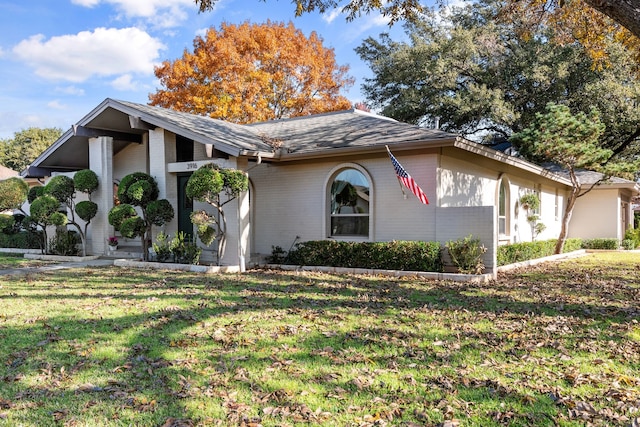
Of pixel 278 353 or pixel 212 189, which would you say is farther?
pixel 212 189

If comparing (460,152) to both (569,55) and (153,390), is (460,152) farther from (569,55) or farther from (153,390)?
(569,55)

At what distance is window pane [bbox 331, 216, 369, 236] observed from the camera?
12133 millimetres

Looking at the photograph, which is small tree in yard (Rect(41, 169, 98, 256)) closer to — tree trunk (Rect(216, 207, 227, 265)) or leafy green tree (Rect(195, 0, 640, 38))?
tree trunk (Rect(216, 207, 227, 265))

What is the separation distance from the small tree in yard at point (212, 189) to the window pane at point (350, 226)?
2.76 metres

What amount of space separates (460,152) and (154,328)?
9.07 metres

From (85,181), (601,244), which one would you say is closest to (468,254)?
(85,181)

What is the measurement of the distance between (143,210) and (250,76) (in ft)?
55.2

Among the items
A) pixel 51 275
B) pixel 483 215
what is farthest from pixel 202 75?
pixel 483 215

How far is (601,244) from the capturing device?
67.7ft

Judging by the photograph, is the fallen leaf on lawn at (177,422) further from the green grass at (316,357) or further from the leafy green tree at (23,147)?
the leafy green tree at (23,147)

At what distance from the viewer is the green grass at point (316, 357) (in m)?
3.40

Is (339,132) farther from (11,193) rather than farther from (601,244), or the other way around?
(601,244)

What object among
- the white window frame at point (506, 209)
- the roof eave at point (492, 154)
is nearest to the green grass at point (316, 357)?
the roof eave at point (492, 154)

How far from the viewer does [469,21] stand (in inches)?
1045
